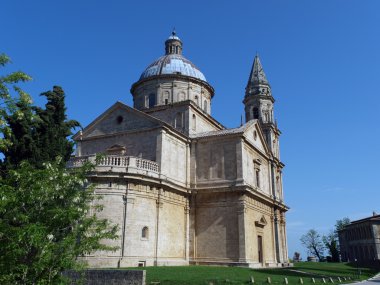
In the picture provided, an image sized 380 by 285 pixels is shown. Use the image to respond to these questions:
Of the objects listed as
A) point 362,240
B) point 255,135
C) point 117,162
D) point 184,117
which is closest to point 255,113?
point 255,135

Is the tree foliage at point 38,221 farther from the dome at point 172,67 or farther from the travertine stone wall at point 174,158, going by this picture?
the dome at point 172,67

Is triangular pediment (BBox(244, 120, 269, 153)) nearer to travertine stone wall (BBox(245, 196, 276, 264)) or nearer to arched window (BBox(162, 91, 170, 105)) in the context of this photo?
travertine stone wall (BBox(245, 196, 276, 264))

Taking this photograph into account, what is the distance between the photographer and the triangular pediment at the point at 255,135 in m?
31.1

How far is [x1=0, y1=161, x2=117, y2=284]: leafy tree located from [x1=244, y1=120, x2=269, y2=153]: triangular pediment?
20677mm

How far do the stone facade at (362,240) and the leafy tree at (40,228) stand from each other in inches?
2253

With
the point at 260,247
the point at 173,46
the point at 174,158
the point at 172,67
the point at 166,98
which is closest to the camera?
the point at 174,158

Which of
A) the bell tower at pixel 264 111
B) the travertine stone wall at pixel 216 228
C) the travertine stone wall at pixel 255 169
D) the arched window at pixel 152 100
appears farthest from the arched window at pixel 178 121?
the bell tower at pixel 264 111

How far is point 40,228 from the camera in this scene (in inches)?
344

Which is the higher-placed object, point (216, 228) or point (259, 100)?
point (259, 100)

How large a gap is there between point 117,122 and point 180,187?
23.9 feet

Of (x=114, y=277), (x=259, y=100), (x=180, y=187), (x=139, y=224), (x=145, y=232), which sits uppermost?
(x=259, y=100)

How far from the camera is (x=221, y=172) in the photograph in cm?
2862

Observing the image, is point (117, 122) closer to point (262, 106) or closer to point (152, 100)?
point (152, 100)

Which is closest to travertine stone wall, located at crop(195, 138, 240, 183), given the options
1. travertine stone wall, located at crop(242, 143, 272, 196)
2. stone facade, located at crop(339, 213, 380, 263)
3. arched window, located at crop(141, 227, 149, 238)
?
travertine stone wall, located at crop(242, 143, 272, 196)
